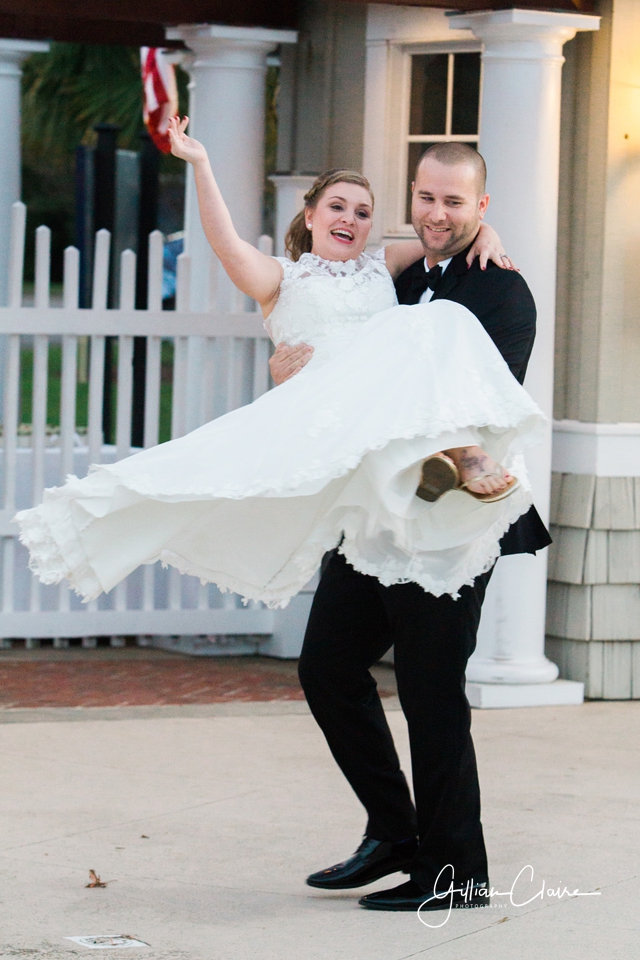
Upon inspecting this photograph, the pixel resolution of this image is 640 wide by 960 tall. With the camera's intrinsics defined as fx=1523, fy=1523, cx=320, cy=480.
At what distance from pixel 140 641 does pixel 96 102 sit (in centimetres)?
1505

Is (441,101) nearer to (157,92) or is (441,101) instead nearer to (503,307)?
(503,307)

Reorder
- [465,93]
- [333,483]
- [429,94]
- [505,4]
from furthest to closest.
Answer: [429,94] < [465,93] < [505,4] < [333,483]

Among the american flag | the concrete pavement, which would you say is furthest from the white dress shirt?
the american flag

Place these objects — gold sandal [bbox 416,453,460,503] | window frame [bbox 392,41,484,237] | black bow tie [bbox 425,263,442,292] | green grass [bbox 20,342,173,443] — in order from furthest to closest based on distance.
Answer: green grass [bbox 20,342,173,443] → window frame [bbox 392,41,484,237] → black bow tie [bbox 425,263,442,292] → gold sandal [bbox 416,453,460,503]

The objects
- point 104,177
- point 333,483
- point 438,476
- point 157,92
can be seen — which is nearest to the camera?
point 438,476

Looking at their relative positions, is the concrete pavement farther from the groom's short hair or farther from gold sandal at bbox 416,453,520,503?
the groom's short hair

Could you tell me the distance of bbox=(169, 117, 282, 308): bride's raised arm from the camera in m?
3.75

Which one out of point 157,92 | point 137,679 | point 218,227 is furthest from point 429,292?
point 157,92

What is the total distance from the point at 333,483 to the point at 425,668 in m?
0.53

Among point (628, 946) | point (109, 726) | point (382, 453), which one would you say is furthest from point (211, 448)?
point (109, 726)

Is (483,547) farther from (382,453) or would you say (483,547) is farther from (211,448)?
(211,448)

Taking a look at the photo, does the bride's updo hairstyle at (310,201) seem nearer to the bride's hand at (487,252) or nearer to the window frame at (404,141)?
the bride's hand at (487,252)

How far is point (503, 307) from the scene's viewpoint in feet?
12.1

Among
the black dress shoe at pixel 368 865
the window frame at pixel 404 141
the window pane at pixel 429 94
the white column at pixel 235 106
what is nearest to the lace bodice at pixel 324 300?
the black dress shoe at pixel 368 865
